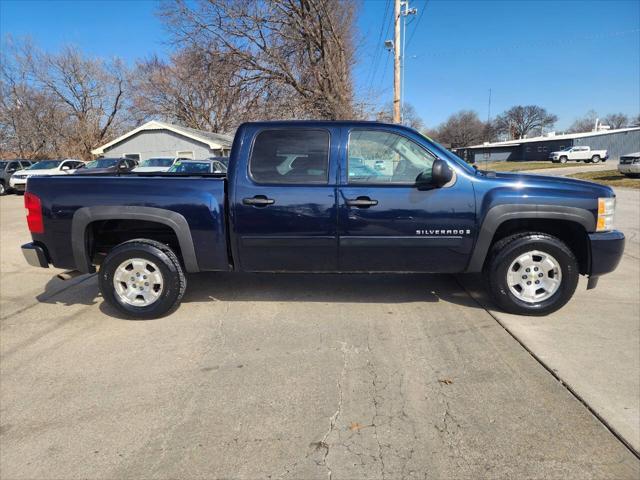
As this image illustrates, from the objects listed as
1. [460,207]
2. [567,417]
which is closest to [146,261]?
[460,207]

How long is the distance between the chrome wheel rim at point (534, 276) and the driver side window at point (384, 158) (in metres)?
1.32

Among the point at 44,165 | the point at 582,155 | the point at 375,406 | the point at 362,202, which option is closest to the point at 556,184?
the point at 362,202

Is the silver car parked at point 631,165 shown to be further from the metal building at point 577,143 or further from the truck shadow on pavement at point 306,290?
the metal building at point 577,143

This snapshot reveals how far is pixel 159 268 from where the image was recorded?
12.9ft

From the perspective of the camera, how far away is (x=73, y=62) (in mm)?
44031

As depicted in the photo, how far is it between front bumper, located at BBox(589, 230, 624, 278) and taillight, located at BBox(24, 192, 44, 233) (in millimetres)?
5315

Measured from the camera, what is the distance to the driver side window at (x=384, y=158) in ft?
12.4

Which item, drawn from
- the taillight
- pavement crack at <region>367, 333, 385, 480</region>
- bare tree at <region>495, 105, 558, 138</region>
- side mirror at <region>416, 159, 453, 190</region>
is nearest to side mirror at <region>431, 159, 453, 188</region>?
side mirror at <region>416, 159, 453, 190</region>

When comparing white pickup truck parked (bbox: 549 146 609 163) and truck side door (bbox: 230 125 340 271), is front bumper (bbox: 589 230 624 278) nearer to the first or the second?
truck side door (bbox: 230 125 340 271)

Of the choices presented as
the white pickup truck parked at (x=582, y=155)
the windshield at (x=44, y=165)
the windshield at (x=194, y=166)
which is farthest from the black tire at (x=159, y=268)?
the white pickup truck parked at (x=582, y=155)

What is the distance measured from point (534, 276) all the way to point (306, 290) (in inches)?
96.0

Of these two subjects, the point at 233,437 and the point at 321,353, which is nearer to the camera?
the point at 233,437

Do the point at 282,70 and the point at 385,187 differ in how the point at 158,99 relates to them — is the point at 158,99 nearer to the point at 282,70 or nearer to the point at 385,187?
the point at 282,70

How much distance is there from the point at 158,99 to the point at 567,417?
51806 mm
